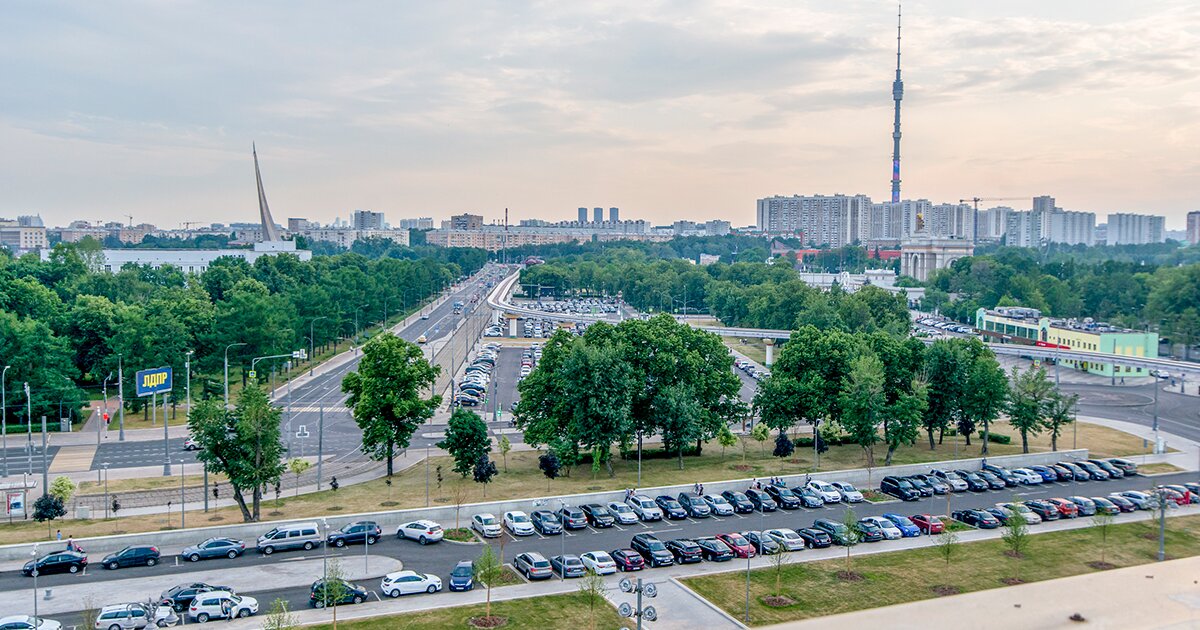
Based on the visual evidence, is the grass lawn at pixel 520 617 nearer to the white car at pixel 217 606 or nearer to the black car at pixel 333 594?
the black car at pixel 333 594

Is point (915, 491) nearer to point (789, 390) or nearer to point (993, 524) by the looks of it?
point (993, 524)

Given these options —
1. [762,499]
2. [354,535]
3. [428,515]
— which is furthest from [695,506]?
[354,535]

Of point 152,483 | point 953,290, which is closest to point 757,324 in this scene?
point 953,290

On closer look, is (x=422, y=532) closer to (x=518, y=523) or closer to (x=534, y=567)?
(x=518, y=523)

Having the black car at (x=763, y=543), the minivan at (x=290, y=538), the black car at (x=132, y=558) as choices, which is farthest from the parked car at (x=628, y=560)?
the black car at (x=132, y=558)

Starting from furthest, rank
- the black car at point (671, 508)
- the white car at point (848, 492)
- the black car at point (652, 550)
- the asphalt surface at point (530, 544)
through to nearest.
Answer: the white car at point (848, 492) < the black car at point (671, 508) < the black car at point (652, 550) < the asphalt surface at point (530, 544)

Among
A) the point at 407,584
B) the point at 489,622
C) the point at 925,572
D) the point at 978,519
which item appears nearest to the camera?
the point at 489,622
